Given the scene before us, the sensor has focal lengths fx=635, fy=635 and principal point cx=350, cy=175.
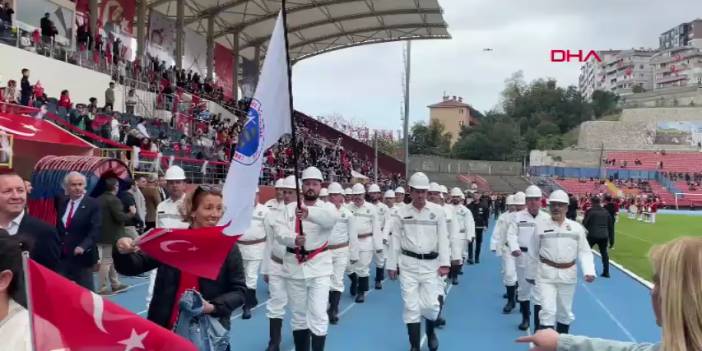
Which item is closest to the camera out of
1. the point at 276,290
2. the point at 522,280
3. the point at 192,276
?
the point at 192,276

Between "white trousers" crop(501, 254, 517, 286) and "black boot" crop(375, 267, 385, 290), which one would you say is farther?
"black boot" crop(375, 267, 385, 290)

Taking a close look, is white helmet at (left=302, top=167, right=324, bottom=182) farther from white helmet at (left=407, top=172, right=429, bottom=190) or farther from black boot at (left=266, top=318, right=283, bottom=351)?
black boot at (left=266, top=318, right=283, bottom=351)

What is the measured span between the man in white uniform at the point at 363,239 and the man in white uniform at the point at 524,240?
117 inches

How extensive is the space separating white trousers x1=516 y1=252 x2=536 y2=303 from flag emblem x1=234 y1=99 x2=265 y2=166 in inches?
252

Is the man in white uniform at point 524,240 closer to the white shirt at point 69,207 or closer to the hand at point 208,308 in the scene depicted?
the white shirt at point 69,207

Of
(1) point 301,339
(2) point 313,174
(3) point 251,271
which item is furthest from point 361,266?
(1) point 301,339

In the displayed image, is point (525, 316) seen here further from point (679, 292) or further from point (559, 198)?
point (679, 292)

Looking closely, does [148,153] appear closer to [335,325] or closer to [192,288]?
[335,325]

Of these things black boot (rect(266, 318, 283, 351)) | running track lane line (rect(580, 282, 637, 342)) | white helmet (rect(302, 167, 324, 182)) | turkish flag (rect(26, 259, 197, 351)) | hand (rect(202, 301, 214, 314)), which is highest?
white helmet (rect(302, 167, 324, 182))

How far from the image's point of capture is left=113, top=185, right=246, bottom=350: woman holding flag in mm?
3770

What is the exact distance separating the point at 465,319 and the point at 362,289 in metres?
2.44

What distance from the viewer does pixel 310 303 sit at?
7.11 meters

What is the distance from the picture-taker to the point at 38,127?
13664 mm

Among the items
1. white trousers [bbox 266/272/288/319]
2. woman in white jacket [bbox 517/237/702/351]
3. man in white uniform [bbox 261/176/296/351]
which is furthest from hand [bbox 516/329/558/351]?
white trousers [bbox 266/272/288/319]
